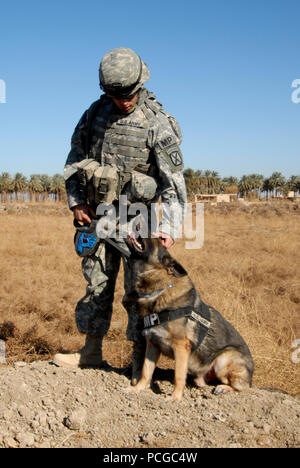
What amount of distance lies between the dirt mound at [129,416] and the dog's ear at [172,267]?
95cm

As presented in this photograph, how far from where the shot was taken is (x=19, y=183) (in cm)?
7144

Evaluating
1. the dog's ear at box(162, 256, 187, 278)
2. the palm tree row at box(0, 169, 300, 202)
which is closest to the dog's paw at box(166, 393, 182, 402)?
the dog's ear at box(162, 256, 187, 278)

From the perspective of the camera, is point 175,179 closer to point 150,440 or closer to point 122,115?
point 122,115

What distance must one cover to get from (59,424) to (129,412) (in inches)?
19.0

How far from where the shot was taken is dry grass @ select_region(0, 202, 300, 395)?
5.00 metres

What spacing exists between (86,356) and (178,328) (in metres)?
1.09

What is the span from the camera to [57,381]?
135 inches

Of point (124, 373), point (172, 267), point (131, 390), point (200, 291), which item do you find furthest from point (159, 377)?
point (200, 291)

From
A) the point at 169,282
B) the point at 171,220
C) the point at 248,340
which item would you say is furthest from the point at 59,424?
the point at 248,340

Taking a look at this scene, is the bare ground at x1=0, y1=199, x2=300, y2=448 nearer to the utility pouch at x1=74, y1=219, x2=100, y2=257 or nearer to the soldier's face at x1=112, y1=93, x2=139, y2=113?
the utility pouch at x1=74, y1=219, x2=100, y2=257

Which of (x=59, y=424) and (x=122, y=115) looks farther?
(x=122, y=115)

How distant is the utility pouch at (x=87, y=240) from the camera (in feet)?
11.8

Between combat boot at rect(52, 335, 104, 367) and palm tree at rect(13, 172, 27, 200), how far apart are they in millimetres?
70745

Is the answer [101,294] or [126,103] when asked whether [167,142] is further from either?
[101,294]
